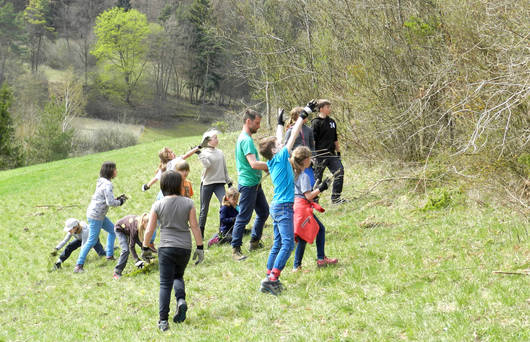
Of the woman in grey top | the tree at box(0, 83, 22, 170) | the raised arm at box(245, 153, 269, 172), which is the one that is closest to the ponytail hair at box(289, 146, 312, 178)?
the raised arm at box(245, 153, 269, 172)

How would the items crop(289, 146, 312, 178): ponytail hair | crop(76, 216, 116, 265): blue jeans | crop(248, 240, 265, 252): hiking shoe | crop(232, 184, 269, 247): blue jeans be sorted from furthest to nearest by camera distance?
crop(76, 216, 116, 265): blue jeans → crop(248, 240, 265, 252): hiking shoe → crop(232, 184, 269, 247): blue jeans → crop(289, 146, 312, 178): ponytail hair

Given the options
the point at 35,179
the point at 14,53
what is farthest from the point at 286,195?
the point at 14,53

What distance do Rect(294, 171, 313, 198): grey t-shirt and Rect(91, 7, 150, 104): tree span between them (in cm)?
6564

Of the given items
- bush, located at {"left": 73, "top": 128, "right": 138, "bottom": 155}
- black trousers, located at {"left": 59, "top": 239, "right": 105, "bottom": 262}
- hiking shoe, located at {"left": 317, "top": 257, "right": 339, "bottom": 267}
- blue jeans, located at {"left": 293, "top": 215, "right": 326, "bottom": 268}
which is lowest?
bush, located at {"left": 73, "top": 128, "right": 138, "bottom": 155}

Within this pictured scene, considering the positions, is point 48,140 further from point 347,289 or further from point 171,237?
point 347,289

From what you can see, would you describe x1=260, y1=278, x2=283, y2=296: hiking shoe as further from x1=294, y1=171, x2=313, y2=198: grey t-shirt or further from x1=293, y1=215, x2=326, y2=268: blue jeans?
x1=294, y1=171, x2=313, y2=198: grey t-shirt

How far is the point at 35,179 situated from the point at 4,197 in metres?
5.15

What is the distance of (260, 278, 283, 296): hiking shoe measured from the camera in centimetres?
620

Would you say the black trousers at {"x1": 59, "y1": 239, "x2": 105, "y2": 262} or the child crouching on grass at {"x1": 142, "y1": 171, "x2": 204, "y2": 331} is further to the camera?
the black trousers at {"x1": 59, "y1": 239, "x2": 105, "y2": 262}

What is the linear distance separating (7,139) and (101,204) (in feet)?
112

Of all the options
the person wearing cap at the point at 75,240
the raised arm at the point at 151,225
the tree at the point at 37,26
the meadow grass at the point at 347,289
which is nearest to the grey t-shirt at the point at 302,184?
the meadow grass at the point at 347,289

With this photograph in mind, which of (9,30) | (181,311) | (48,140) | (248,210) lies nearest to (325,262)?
(248,210)

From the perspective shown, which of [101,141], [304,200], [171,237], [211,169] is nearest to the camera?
[171,237]

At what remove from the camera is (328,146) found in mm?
9812
